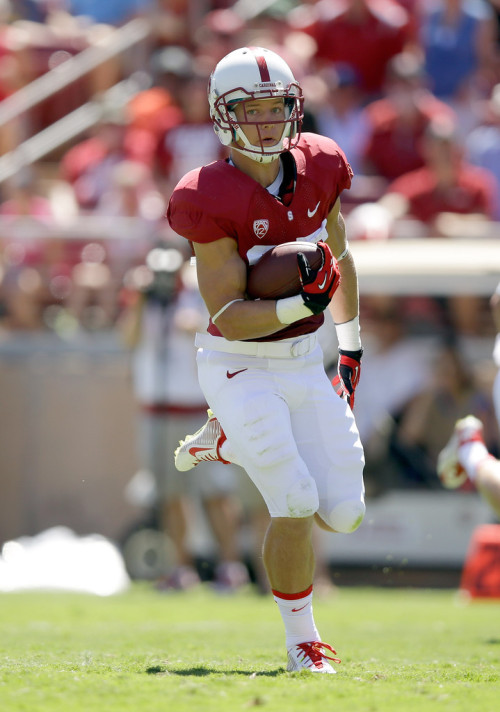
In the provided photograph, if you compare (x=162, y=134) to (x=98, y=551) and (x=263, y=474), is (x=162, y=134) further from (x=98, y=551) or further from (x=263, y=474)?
(x=263, y=474)

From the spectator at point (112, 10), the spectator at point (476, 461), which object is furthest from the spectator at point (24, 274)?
the spectator at point (476, 461)

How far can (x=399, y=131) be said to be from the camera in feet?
34.9

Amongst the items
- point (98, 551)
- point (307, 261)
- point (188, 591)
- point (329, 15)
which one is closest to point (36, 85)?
point (329, 15)

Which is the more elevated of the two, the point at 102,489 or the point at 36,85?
the point at 36,85

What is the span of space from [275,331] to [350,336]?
73cm

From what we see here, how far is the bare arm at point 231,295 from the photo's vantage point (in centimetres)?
434

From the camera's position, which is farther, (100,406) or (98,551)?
(100,406)

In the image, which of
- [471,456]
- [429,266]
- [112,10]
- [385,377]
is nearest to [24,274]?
[385,377]

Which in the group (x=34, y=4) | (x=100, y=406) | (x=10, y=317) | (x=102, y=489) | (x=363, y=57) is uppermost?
(x=34, y=4)

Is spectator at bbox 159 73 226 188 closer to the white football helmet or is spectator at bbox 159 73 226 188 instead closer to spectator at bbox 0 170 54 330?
spectator at bbox 0 170 54 330

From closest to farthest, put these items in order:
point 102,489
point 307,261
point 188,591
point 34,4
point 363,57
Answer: point 307,261, point 188,591, point 102,489, point 363,57, point 34,4

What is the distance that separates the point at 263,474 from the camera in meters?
4.42

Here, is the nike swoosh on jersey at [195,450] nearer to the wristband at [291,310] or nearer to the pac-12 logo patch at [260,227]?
the wristband at [291,310]

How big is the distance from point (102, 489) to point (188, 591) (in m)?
1.92
